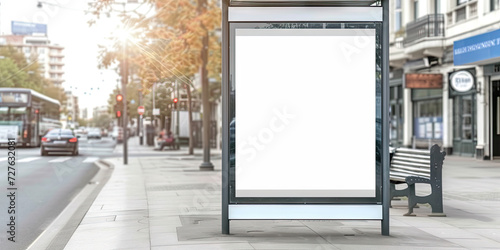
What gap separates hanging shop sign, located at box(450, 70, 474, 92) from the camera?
2623 cm

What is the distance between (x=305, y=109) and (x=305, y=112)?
33mm

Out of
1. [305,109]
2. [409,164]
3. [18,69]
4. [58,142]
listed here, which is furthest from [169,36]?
[18,69]

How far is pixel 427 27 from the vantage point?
29219mm

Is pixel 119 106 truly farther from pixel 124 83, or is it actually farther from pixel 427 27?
pixel 427 27

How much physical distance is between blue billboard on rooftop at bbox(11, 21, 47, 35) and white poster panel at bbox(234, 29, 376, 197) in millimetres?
5392

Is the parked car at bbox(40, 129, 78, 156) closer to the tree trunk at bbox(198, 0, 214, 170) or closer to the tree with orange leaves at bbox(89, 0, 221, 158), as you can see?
the tree with orange leaves at bbox(89, 0, 221, 158)

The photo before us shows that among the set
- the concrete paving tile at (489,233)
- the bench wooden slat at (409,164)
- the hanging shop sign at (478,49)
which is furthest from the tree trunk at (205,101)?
the concrete paving tile at (489,233)

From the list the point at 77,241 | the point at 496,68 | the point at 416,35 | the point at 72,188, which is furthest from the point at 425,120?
the point at 77,241

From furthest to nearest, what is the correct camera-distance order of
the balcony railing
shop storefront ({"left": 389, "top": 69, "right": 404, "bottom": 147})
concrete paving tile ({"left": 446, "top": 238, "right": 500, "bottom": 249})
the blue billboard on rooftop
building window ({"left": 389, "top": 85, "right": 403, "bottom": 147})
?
building window ({"left": 389, "top": 85, "right": 403, "bottom": 147}) < shop storefront ({"left": 389, "top": 69, "right": 404, "bottom": 147}) < the balcony railing < the blue billboard on rooftop < concrete paving tile ({"left": 446, "top": 238, "right": 500, "bottom": 249})

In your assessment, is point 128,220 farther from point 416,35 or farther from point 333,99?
point 416,35

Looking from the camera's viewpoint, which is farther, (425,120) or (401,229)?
(425,120)

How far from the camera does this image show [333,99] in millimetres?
7430

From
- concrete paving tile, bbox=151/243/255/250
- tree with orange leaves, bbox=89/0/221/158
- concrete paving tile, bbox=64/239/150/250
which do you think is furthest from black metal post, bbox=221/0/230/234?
tree with orange leaves, bbox=89/0/221/158

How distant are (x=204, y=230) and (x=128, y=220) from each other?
1527 mm
